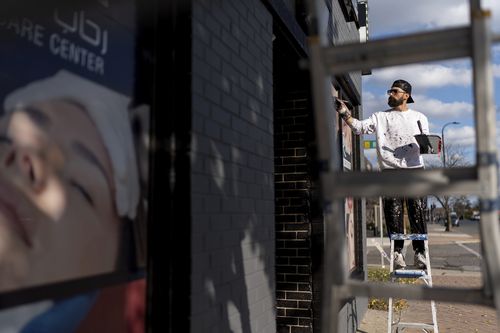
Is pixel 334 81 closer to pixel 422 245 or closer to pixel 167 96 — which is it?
pixel 422 245

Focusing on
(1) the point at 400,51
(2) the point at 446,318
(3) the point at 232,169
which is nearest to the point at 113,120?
(3) the point at 232,169

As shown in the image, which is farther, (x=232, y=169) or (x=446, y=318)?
(x=446, y=318)

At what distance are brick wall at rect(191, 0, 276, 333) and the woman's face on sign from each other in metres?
0.52

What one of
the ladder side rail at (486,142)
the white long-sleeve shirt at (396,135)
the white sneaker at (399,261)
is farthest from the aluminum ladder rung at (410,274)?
the ladder side rail at (486,142)

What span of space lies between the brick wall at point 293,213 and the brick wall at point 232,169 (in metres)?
1.50

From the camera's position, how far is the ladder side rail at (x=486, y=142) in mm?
1627

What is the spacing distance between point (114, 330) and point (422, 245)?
12.2ft

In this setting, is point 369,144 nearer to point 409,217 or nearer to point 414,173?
point 409,217

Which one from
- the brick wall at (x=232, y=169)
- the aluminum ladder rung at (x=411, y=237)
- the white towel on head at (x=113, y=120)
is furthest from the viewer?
the aluminum ladder rung at (x=411, y=237)

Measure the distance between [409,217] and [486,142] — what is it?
374cm

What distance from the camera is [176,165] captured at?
8.44 feet

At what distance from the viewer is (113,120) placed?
231 centimetres

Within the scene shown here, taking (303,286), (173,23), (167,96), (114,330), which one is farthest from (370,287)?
(303,286)

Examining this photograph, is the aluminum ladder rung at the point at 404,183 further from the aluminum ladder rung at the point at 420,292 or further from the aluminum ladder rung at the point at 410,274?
the aluminum ladder rung at the point at 410,274
